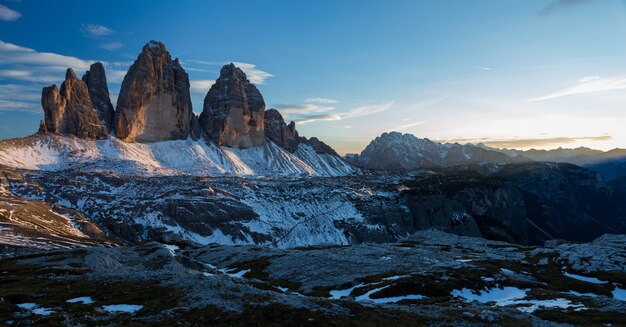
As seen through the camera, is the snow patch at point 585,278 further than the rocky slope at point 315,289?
Yes

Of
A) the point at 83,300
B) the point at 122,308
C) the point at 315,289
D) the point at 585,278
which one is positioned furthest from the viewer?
the point at 585,278

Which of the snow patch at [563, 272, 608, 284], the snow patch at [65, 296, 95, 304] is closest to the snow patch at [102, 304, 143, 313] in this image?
the snow patch at [65, 296, 95, 304]

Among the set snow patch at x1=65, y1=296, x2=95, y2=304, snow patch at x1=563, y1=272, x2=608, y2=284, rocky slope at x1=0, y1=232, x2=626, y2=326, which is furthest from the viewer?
snow patch at x1=563, y1=272, x2=608, y2=284

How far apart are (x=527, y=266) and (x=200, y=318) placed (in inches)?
3335

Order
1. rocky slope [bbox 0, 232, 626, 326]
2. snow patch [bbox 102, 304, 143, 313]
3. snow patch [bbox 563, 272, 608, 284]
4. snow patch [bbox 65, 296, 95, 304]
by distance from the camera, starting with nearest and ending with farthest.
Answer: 1. rocky slope [bbox 0, 232, 626, 326]
2. snow patch [bbox 102, 304, 143, 313]
3. snow patch [bbox 65, 296, 95, 304]
4. snow patch [bbox 563, 272, 608, 284]

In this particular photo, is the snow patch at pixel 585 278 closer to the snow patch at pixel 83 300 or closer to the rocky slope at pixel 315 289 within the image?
the rocky slope at pixel 315 289

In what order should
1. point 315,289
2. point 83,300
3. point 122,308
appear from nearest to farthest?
1. point 122,308
2. point 83,300
3. point 315,289

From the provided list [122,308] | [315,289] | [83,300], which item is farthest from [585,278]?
[83,300]

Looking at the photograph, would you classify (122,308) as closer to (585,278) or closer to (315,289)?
(315,289)

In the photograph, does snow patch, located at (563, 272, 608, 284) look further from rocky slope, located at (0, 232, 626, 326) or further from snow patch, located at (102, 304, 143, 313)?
snow patch, located at (102, 304, 143, 313)

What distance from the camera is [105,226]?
190 metres

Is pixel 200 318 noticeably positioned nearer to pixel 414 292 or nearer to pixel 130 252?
pixel 414 292

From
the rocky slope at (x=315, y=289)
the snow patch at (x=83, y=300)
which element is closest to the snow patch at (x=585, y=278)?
the rocky slope at (x=315, y=289)

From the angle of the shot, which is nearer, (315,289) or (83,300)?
(83,300)
